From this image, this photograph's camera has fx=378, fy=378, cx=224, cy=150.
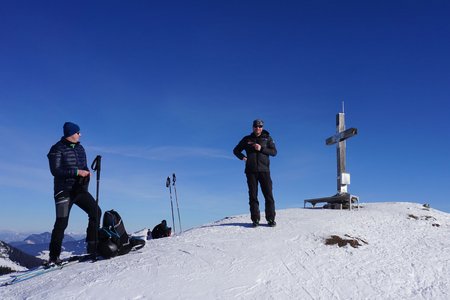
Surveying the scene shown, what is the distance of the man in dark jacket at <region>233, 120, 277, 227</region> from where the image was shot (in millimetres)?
10594

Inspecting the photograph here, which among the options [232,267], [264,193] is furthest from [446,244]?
[232,267]

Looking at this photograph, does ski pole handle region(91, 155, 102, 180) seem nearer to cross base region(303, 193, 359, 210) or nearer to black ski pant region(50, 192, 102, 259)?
black ski pant region(50, 192, 102, 259)

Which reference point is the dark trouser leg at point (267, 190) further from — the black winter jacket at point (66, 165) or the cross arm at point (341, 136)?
the cross arm at point (341, 136)

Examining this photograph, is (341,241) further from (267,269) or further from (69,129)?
(69,129)

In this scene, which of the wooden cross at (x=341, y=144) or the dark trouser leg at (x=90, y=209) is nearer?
the dark trouser leg at (x=90, y=209)

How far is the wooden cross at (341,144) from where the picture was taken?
54.5ft

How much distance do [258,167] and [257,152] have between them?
44 cm

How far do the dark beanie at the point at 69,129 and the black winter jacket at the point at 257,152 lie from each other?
4.46m

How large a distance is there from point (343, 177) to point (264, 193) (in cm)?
725

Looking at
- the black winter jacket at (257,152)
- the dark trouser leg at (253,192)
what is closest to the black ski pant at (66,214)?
the dark trouser leg at (253,192)

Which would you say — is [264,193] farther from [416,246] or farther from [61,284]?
[61,284]

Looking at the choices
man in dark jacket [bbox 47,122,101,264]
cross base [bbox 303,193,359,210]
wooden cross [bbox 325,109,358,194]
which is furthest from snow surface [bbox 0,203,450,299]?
wooden cross [bbox 325,109,358,194]

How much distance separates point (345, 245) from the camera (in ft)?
30.2

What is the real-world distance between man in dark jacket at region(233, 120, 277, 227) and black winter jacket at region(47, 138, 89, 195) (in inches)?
171
